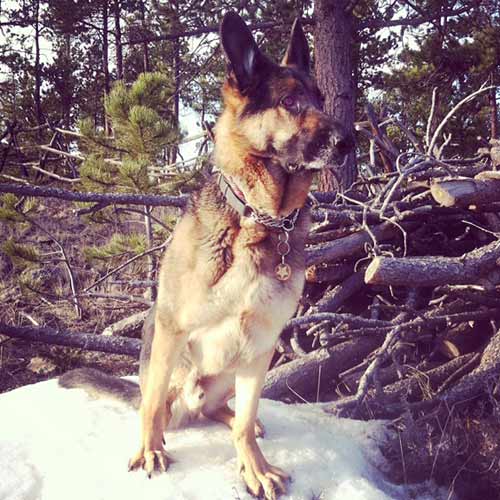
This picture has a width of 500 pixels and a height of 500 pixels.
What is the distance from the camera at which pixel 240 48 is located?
2.34 meters

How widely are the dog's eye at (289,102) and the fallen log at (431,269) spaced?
1.19m

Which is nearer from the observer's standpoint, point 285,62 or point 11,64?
point 285,62

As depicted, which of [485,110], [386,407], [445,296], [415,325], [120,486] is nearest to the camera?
[120,486]

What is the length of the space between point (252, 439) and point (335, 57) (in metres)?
5.31

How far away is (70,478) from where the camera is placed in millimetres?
2244

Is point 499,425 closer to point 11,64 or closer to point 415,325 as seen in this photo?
point 415,325

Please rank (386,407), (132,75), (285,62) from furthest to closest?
(132,75)
(386,407)
(285,62)

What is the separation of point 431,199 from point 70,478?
3.48 m

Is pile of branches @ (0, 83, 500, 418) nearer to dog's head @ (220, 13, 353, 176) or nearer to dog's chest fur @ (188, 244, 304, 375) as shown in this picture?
dog's chest fur @ (188, 244, 304, 375)

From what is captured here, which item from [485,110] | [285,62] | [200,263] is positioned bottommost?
[200,263]

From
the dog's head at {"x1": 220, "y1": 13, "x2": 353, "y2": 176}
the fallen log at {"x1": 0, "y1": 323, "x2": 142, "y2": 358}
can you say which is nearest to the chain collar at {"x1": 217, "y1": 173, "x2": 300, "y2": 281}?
the dog's head at {"x1": 220, "y1": 13, "x2": 353, "y2": 176}

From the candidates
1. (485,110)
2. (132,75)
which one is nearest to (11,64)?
(132,75)

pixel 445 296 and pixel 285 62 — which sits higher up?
pixel 285 62

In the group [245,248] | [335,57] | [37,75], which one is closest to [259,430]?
[245,248]
